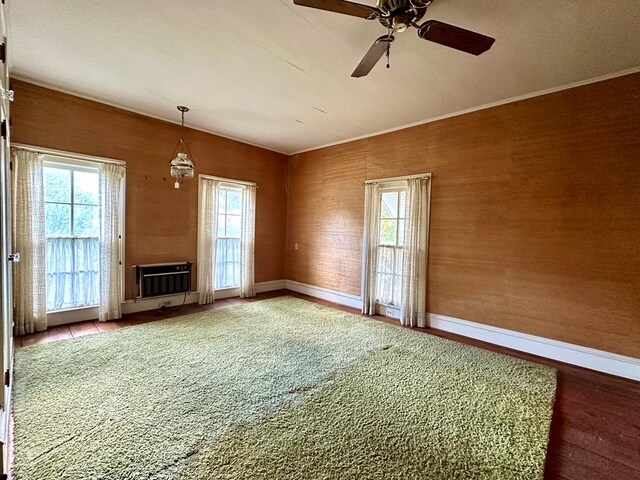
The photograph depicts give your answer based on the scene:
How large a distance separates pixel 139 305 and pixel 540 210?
18.5 ft

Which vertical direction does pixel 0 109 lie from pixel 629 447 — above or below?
above

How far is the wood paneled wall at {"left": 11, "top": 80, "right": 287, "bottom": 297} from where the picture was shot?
11.4 ft

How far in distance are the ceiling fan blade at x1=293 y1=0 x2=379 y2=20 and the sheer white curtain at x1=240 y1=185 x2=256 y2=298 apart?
13.5 feet

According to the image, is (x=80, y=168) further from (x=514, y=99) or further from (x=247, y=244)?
(x=514, y=99)

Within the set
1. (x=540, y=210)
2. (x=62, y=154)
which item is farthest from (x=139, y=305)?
(x=540, y=210)

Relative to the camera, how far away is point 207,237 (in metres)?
5.01

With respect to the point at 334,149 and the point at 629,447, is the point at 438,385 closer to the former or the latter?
the point at 629,447

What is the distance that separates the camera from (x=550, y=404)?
2.30 meters

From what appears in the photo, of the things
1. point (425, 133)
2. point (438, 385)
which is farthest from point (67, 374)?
point (425, 133)

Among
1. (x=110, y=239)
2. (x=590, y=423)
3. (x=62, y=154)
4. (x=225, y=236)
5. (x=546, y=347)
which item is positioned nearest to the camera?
(x=590, y=423)

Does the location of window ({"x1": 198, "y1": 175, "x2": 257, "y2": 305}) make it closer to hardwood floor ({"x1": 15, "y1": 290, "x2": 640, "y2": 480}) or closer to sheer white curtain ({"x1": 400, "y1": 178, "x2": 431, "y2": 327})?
hardwood floor ({"x1": 15, "y1": 290, "x2": 640, "y2": 480})

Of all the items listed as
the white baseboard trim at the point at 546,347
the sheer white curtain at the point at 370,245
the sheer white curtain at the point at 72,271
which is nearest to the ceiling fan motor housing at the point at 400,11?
the sheer white curtain at the point at 370,245

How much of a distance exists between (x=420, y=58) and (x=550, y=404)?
10.6 ft

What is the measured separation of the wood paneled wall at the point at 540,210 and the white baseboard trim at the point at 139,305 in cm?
367
